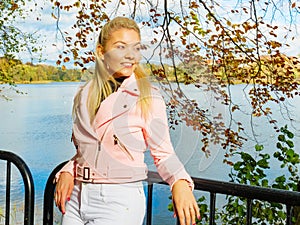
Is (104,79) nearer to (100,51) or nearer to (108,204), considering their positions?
(100,51)

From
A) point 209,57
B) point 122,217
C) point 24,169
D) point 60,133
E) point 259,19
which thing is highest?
point 259,19

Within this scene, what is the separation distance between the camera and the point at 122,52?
1266 mm

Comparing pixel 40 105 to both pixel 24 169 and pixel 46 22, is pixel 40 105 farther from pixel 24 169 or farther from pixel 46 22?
pixel 24 169

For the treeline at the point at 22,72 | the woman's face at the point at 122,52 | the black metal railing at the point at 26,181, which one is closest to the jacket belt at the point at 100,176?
the woman's face at the point at 122,52

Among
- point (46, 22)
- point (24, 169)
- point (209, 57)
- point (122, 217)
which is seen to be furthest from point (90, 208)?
point (46, 22)

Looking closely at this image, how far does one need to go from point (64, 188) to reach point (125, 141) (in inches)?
8.7

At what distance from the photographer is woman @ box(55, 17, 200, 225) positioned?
3.93ft

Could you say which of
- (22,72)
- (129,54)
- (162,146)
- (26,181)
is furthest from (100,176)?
(22,72)

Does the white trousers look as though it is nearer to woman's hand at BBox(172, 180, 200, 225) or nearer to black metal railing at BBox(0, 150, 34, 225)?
woman's hand at BBox(172, 180, 200, 225)

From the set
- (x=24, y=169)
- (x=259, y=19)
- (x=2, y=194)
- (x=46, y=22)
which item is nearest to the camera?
(x=24, y=169)

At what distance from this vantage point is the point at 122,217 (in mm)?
1219

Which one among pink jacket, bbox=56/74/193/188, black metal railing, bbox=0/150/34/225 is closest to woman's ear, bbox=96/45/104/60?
pink jacket, bbox=56/74/193/188

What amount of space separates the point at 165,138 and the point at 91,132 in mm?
181

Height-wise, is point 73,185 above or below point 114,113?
below
